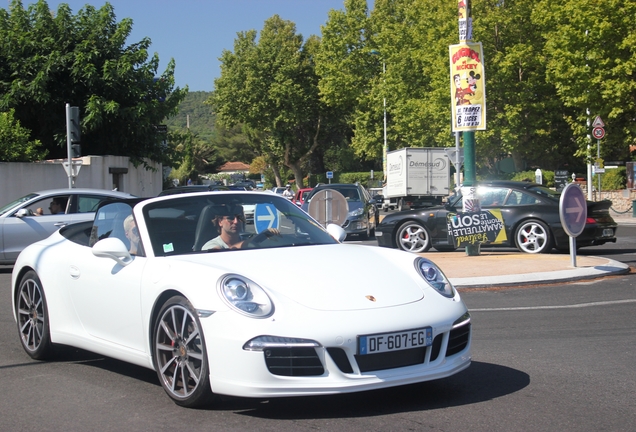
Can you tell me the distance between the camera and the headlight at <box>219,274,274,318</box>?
4.73 metres

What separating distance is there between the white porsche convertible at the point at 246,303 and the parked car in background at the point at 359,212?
14742 mm

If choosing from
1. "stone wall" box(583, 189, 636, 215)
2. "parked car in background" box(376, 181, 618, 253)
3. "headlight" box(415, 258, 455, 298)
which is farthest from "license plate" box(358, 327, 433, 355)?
"stone wall" box(583, 189, 636, 215)

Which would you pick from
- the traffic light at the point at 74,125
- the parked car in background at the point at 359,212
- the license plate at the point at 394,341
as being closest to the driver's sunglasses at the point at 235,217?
the license plate at the point at 394,341

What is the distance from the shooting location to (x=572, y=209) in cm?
1195

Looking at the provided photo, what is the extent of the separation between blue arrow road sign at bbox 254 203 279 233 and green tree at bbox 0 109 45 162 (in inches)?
990

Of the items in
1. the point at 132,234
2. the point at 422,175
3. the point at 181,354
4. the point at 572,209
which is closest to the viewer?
the point at 181,354

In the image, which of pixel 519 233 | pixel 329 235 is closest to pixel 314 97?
pixel 519 233

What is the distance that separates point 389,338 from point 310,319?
1.58 feet

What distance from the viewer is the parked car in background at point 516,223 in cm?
1534

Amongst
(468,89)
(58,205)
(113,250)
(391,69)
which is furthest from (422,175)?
(113,250)

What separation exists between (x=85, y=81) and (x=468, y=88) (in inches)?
860

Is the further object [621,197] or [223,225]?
[621,197]

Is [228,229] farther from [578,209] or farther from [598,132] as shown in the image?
[598,132]

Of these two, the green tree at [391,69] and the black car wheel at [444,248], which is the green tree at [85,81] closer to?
the green tree at [391,69]
